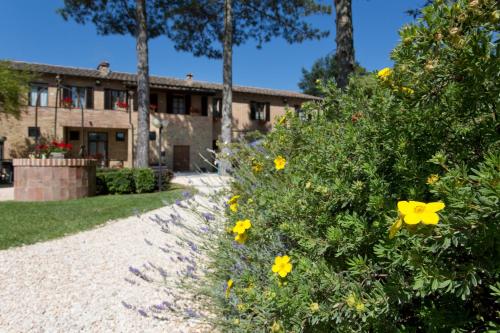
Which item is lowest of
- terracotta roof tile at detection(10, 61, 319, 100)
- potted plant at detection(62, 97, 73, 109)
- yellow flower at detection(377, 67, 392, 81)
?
yellow flower at detection(377, 67, 392, 81)

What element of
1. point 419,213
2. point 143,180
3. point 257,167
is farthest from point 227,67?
point 419,213

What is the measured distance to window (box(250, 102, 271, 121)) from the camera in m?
27.8

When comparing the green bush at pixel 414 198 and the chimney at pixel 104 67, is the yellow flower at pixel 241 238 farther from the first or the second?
the chimney at pixel 104 67

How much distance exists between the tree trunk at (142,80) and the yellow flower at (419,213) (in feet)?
47.6

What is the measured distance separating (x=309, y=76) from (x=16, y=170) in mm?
44324

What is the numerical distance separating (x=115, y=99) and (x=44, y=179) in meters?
13.7

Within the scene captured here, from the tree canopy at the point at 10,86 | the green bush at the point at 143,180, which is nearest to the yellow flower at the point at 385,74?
the green bush at the point at 143,180

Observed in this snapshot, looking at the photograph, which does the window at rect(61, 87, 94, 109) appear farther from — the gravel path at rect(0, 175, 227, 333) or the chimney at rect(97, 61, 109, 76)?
the gravel path at rect(0, 175, 227, 333)

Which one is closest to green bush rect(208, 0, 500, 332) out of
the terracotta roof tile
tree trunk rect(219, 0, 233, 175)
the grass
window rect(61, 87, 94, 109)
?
the grass

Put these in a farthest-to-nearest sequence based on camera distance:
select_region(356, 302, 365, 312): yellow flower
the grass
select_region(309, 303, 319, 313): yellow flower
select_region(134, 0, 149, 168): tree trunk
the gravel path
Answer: select_region(134, 0, 149, 168): tree trunk < the grass < the gravel path < select_region(309, 303, 319, 313): yellow flower < select_region(356, 302, 365, 312): yellow flower

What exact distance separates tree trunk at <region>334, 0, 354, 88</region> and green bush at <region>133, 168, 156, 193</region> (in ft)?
25.7

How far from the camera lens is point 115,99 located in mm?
23250

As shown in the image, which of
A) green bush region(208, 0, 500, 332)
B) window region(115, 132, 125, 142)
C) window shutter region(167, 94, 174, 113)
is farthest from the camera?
window shutter region(167, 94, 174, 113)

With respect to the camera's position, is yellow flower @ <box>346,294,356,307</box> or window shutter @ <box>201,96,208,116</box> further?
window shutter @ <box>201,96,208,116</box>
